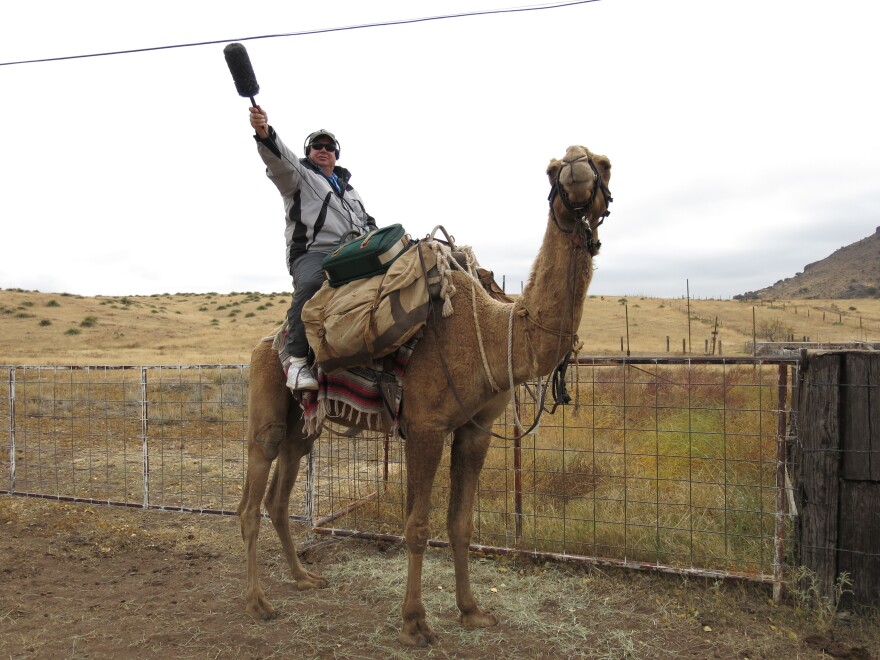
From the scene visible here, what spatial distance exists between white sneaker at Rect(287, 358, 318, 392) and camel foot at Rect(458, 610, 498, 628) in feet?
6.84

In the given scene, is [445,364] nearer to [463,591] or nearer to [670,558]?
[463,591]

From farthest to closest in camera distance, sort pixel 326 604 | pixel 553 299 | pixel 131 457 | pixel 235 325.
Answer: pixel 235 325, pixel 131 457, pixel 326 604, pixel 553 299

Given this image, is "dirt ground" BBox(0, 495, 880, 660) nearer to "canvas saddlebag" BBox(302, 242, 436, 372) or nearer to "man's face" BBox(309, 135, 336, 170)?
"canvas saddlebag" BBox(302, 242, 436, 372)

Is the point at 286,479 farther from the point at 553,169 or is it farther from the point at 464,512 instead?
the point at 553,169

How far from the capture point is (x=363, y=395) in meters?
4.54

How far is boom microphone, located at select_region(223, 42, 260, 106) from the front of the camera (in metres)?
4.08

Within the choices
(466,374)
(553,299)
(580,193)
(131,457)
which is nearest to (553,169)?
(580,193)

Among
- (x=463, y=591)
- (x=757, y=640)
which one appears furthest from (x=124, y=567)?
(x=757, y=640)

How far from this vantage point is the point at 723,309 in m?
65.5

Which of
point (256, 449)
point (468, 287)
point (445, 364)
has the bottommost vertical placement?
point (256, 449)

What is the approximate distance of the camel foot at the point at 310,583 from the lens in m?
5.48

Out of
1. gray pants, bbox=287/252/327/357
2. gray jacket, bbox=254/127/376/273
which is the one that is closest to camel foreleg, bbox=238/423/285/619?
gray pants, bbox=287/252/327/357

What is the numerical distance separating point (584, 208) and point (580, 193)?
101 mm

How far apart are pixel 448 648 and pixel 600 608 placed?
1.32 metres
